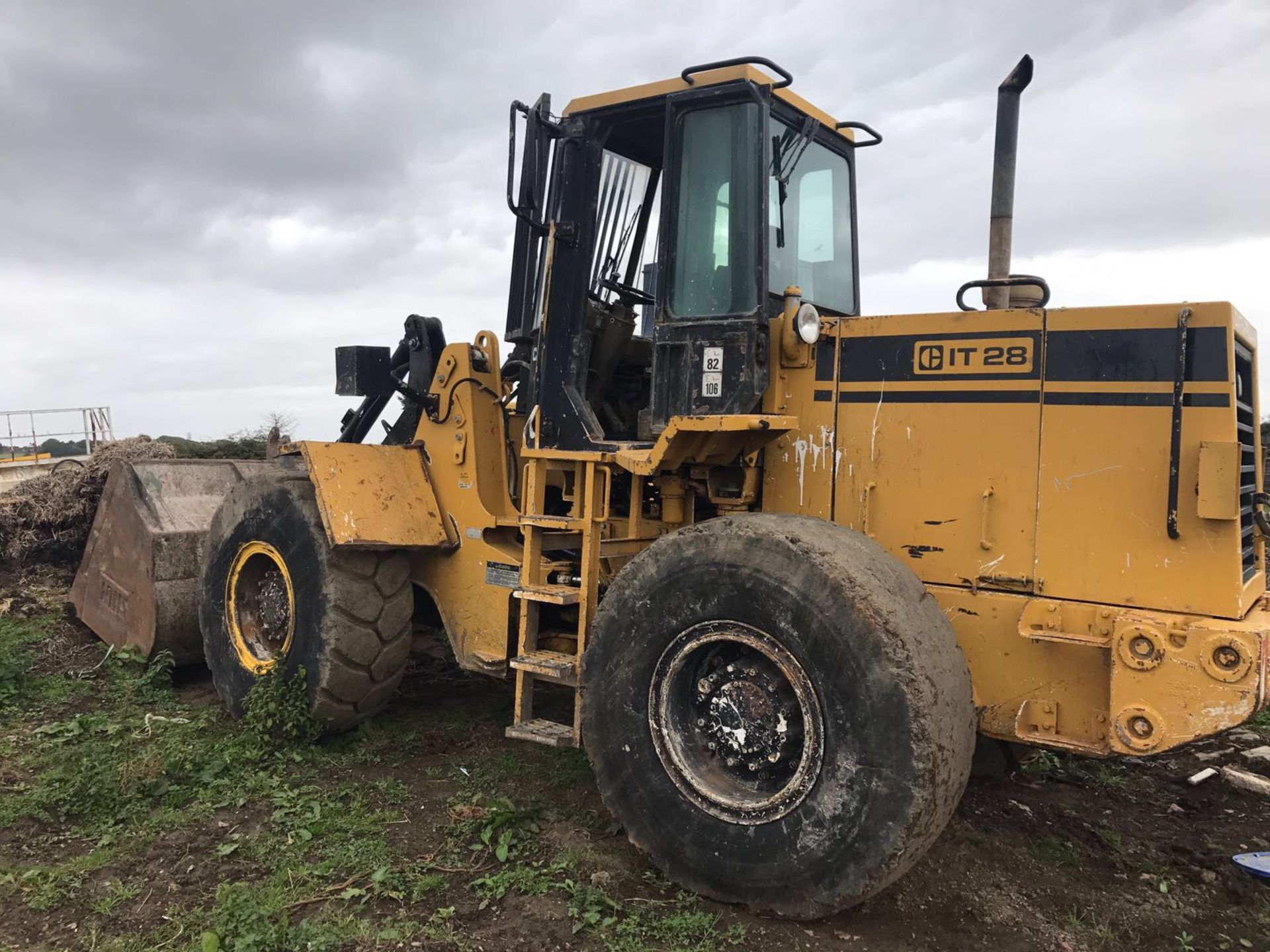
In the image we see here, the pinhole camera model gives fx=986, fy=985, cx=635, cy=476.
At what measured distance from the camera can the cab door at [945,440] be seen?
149 inches

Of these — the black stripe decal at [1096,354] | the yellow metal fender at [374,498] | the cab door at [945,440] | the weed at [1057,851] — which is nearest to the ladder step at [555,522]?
the yellow metal fender at [374,498]

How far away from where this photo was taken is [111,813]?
4414 mm

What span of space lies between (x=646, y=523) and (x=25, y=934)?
2.90m

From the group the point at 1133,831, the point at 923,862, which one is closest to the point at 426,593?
the point at 923,862

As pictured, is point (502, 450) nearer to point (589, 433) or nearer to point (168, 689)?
point (589, 433)

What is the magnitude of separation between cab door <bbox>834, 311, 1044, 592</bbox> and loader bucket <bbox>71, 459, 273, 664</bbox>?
421cm

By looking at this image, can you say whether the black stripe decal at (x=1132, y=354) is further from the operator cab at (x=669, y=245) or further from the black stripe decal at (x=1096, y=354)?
the operator cab at (x=669, y=245)

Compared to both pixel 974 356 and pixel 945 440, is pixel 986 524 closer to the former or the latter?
pixel 945 440

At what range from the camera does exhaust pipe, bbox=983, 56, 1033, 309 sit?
4.37 meters

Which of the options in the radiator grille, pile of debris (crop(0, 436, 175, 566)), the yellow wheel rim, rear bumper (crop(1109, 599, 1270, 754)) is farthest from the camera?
pile of debris (crop(0, 436, 175, 566))

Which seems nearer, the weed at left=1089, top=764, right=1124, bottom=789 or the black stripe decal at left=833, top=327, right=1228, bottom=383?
the black stripe decal at left=833, top=327, right=1228, bottom=383

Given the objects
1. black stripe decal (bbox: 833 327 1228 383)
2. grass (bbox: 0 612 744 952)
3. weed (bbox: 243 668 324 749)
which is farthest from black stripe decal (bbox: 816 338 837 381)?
weed (bbox: 243 668 324 749)

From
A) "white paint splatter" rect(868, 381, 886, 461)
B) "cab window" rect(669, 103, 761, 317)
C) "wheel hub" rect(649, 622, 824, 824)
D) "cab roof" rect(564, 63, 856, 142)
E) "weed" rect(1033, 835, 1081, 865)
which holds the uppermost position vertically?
"cab roof" rect(564, 63, 856, 142)

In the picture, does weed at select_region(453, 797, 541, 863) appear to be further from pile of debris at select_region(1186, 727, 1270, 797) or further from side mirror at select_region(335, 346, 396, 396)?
pile of debris at select_region(1186, 727, 1270, 797)
